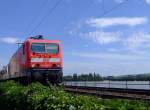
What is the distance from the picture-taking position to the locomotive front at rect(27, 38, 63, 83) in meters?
31.7

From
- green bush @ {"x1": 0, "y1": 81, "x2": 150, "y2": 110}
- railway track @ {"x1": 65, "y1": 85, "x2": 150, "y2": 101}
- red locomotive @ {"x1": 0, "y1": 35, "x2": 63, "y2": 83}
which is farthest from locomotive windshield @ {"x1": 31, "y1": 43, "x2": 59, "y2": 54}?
green bush @ {"x1": 0, "y1": 81, "x2": 150, "y2": 110}

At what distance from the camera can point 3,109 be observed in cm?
1780

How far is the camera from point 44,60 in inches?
1255

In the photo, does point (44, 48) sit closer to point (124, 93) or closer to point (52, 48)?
point (52, 48)

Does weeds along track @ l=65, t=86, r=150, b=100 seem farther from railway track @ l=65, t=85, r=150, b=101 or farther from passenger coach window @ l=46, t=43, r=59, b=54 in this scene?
passenger coach window @ l=46, t=43, r=59, b=54

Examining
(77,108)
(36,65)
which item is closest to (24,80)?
(36,65)

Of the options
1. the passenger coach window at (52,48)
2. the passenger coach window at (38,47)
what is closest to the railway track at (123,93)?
the passenger coach window at (52,48)

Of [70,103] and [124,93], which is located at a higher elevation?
[70,103]

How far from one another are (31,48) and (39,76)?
2.02 meters

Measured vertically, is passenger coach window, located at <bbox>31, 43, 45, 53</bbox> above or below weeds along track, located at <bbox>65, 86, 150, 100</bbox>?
above

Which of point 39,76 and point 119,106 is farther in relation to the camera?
point 39,76

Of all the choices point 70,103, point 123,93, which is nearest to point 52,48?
point 123,93

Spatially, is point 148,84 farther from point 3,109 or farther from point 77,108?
point 77,108

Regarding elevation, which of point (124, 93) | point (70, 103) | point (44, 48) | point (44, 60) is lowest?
point (124, 93)
